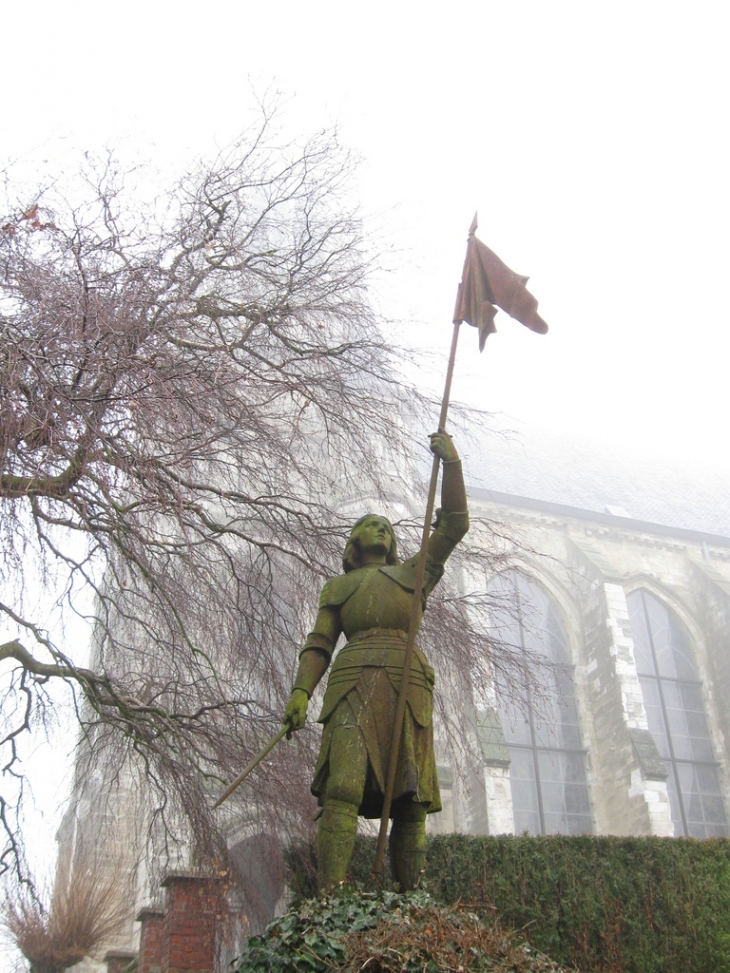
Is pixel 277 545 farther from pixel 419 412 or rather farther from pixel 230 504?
pixel 419 412

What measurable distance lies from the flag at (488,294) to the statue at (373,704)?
2.87ft

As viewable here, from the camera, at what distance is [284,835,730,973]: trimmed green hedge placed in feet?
21.5

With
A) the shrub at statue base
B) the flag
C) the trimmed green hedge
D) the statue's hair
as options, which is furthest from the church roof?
the shrub at statue base

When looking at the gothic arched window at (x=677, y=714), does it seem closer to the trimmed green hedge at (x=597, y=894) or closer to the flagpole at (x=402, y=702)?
the trimmed green hedge at (x=597, y=894)

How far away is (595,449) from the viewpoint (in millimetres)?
30047

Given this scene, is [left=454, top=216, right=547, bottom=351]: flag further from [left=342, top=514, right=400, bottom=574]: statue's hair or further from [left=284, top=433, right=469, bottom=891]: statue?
[left=342, top=514, right=400, bottom=574]: statue's hair

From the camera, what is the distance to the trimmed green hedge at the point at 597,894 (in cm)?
657

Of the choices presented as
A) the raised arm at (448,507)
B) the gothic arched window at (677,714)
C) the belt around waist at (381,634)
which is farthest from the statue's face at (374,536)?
the gothic arched window at (677,714)

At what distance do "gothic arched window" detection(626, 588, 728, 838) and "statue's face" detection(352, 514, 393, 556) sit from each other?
1588 centimetres

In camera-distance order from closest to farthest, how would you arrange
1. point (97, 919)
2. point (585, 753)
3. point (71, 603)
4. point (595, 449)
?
point (71, 603) → point (97, 919) → point (585, 753) → point (595, 449)

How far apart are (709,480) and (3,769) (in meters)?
27.4

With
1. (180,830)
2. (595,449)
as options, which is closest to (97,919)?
(180,830)

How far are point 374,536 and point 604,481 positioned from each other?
2286 cm

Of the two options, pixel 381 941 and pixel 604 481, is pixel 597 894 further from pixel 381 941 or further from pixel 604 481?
pixel 604 481
